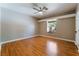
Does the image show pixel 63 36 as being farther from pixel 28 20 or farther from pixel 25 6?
pixel 25 6

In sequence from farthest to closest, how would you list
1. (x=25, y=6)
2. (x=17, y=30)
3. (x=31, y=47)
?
(x=31, y=47) < (x=17, y=30) < (x=25, y=6)

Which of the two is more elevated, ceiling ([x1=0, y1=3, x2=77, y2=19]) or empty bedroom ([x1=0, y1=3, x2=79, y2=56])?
ceiling ([x1=0, y1=3, x2=77, y2=19])

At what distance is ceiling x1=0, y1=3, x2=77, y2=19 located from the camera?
4.22ft

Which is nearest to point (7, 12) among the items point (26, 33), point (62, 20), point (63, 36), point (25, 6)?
point (25, 6)

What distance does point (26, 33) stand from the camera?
1586mm

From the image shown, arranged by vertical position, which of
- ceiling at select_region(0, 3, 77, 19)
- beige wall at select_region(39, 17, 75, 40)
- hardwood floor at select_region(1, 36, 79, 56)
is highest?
ceiling at select_region(0, 3, 77, 19)

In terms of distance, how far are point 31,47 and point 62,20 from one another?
0.86 m

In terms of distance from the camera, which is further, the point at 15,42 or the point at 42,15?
the point at 42,15

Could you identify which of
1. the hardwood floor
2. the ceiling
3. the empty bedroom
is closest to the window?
the empty bedroom

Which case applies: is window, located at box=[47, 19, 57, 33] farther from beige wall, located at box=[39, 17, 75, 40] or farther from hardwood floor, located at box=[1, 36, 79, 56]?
hardwood floor, located at box=[1, 36, 79, 56]

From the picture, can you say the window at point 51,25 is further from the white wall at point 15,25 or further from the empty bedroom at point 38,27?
the white wall at point 15,25

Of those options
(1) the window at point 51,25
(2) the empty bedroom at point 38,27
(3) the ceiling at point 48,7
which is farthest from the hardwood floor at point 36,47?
(3) the ceiling at point 48,7

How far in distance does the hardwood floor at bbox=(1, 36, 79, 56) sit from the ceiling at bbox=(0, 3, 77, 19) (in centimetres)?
51

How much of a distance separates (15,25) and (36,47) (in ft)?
2.22
